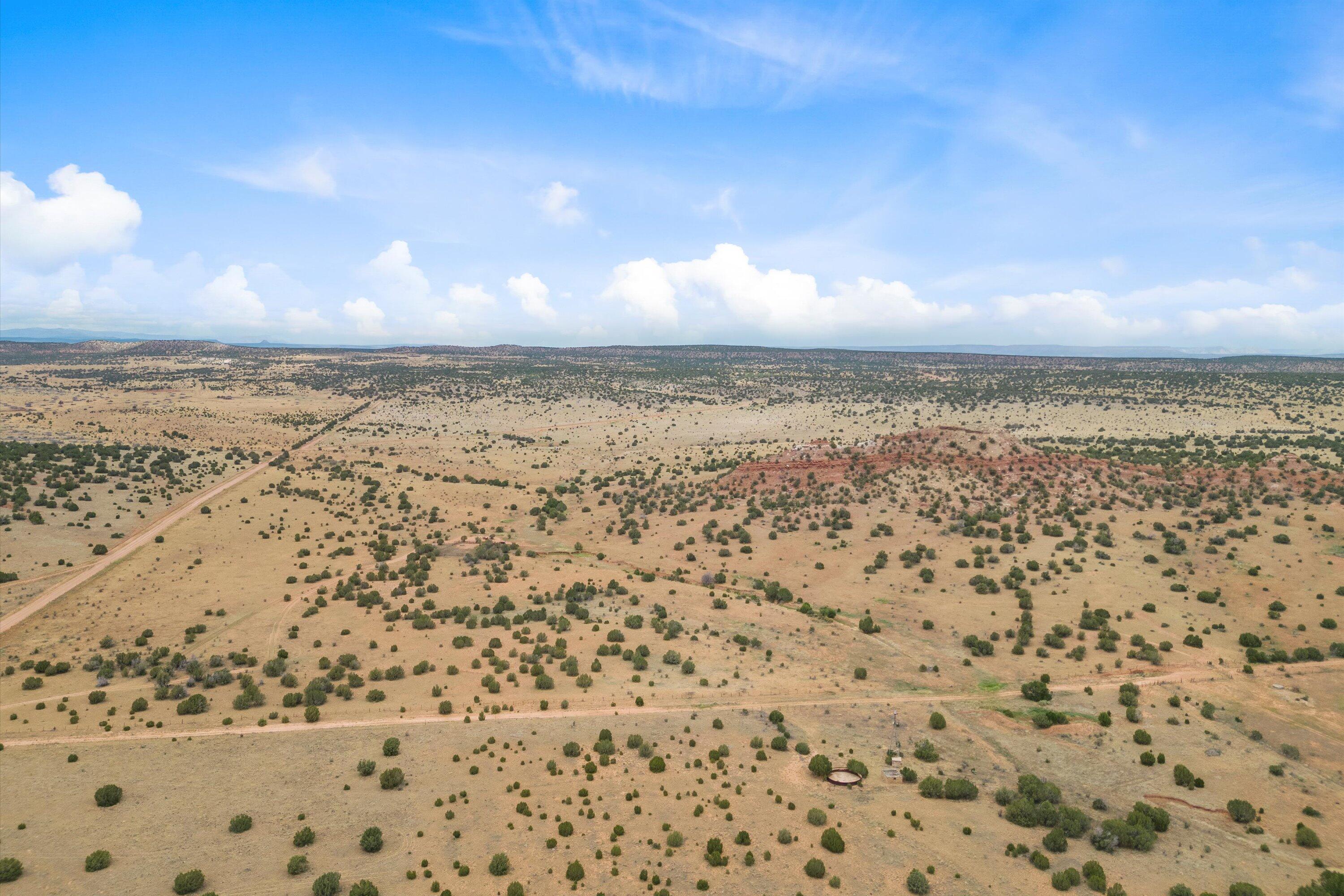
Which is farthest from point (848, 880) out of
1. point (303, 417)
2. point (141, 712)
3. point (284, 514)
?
point (303, 417)

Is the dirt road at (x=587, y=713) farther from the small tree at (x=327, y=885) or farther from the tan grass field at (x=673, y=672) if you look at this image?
the small tree at (x=327, y=885)

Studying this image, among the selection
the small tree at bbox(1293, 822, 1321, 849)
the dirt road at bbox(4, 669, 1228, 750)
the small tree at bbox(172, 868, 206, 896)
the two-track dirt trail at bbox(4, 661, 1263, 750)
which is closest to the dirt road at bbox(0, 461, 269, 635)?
the two-track dirt trail at bbox(4, 661, 1263, 750)

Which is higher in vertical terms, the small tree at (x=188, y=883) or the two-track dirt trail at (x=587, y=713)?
the small tree at (x=188, y=883)

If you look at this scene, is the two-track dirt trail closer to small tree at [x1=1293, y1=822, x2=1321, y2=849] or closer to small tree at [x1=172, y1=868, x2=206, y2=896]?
small tree at [x1=172, y1=868, x2=206, y2=896]

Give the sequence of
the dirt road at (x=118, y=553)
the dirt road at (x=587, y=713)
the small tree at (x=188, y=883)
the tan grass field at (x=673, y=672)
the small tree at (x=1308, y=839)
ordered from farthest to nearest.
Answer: the dirt road at (x=118, y=553) → the dirt road at (x=587, y=713) → the small tree at (x=1308, y=839) → the tan grass field at (x=673, y=672) → the small tree at (x=188, y=883)

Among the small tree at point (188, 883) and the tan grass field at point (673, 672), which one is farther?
the tan grass field at point (673, 672)

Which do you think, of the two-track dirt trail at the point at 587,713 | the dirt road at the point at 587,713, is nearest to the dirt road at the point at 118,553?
the two-track dirt trail at the point at 587,713

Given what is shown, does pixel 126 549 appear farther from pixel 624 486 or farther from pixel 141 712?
pixel 624 486

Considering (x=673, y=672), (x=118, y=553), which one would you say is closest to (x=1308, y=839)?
(x=673, y=672)

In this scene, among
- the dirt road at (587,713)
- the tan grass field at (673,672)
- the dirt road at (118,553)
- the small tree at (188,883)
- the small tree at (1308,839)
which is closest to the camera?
the small tree at (188,883)
